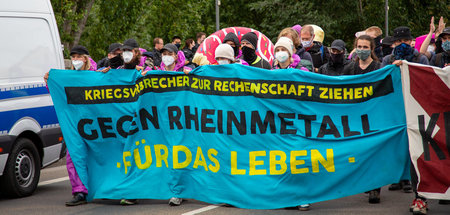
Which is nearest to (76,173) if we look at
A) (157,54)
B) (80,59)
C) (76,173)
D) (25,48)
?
(76,173)

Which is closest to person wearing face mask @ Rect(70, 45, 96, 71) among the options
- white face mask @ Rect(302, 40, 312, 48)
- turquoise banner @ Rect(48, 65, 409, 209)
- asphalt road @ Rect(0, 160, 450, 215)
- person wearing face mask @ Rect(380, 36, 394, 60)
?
turquoise banner @ Rect(48, 65, 409, 209)

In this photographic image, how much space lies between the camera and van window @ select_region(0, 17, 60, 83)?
341 inches

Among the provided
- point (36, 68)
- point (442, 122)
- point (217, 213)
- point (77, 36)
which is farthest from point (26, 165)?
point (77, 36)

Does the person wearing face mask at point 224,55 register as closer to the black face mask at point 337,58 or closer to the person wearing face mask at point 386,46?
the black face mask at point 337,58

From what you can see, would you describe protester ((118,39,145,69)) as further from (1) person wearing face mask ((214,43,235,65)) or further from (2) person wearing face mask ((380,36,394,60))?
(2) person wearing face mask ((380,36,394,60))

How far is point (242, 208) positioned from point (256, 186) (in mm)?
278

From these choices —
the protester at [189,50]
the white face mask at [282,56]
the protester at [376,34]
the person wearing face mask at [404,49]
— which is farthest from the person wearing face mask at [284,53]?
the protester at [189,50]

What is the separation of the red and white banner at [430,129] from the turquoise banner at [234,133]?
207mm

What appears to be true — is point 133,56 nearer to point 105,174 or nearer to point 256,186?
point 105,174

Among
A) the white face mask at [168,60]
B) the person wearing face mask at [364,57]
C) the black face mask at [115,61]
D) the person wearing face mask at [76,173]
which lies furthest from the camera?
the white face mask at [168,60]

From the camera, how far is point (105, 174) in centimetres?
845

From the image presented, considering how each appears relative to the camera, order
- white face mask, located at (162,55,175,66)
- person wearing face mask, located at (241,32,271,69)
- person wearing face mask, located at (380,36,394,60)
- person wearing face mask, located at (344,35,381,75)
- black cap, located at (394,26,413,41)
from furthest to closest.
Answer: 1. person wearing face mask, located at (380,36,394,60)
2. white face mask, located at (162,55,175,66)
3. black cap, located at (394,26,413,41)
4. person wearing face mask, located at (241,32,271,69)
5. person wearing face mask, located at (344,35,381,75)

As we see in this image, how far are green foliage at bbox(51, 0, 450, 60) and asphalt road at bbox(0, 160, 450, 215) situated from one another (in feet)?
45.3

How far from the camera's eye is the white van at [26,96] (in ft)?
28.3
